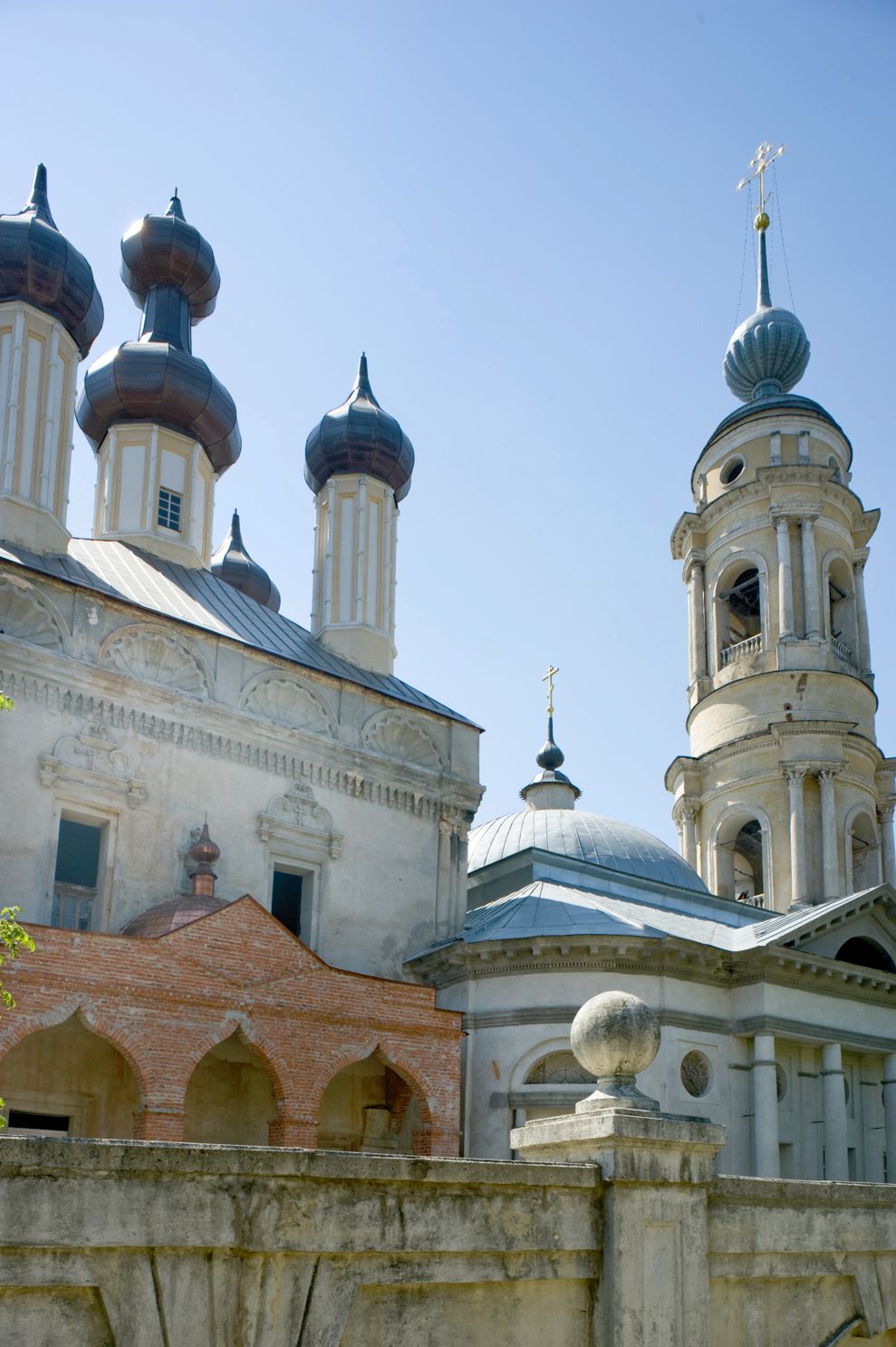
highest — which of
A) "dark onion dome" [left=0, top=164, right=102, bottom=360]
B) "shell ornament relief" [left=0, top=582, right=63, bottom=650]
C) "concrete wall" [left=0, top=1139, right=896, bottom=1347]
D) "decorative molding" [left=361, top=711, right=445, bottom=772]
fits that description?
"dark onion dome" [left=0, top=164, right=102, bottom=360]

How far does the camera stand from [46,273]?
23.6 meters

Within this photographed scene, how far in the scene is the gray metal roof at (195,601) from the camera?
73.0 feet

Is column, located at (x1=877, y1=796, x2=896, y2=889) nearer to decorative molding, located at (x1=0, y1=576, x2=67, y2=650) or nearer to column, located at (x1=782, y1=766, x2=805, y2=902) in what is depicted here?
column, located at (x1=782, y1=766, x2=805, y2=902)

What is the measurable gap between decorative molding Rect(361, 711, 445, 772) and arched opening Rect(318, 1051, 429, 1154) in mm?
5322

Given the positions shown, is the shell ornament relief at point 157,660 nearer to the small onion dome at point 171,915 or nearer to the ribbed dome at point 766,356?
the small onion dome at point 171,915

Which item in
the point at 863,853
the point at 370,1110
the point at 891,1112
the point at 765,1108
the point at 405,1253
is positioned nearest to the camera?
the point at 405,1253

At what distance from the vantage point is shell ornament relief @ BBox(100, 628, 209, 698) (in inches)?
845

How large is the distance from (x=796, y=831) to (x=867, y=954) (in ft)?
23.0

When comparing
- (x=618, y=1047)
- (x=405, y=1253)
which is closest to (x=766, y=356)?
(x=618, y=1047)

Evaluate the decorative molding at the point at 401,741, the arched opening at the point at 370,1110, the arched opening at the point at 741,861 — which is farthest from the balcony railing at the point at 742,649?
the arched opening at the point at 370,1110

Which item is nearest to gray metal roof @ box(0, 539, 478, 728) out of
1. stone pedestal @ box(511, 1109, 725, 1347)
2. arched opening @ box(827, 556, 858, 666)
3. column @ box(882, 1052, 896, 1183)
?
column @ box(882, 1052, 896, 1183)

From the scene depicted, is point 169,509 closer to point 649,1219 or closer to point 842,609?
point 842,609

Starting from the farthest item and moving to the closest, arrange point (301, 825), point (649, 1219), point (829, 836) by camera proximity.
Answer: point (829, 836) → point (301, 825) → point (649, 1219)

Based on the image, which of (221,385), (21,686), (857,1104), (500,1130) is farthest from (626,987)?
(221,385)
